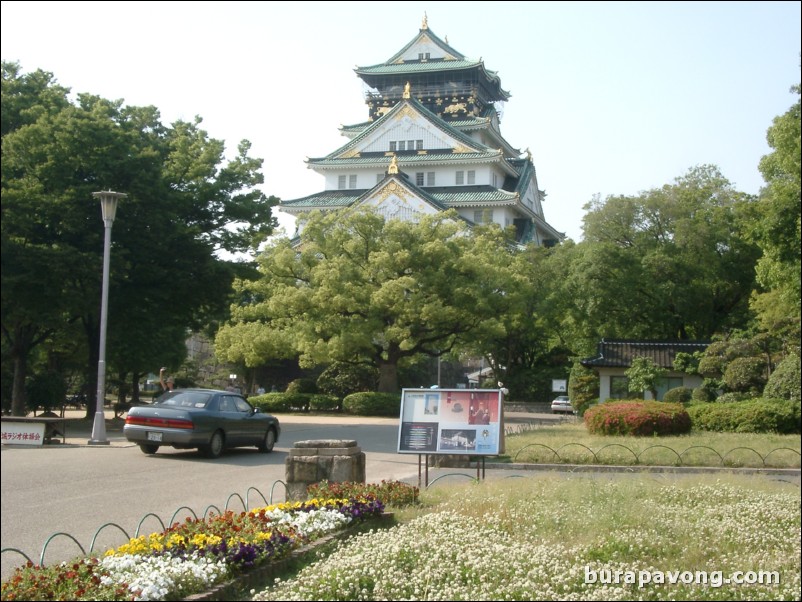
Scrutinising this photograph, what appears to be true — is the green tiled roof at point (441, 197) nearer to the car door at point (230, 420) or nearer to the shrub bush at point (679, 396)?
the shrub bush at point (679, 396)

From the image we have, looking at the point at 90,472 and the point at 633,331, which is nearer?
the point at 90,472

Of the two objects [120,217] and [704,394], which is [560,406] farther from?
[120,217]

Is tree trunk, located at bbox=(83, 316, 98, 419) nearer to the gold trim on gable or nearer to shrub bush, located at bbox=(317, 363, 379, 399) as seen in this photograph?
shrub bush, located at bbox=(317, 363, 379, 399)

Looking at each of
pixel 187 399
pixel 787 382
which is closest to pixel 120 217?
pixel 187 399

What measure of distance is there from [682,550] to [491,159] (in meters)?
61.3

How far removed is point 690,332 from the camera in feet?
160

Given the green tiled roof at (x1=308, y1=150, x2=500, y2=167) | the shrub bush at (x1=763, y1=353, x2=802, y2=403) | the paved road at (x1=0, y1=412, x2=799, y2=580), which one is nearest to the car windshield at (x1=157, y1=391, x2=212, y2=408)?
the paved road at (x1=0, y1=412, x2=799, y2=580)

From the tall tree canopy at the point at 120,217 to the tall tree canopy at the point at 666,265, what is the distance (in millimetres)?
19714

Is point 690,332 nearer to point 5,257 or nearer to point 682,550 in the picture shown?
point 682,550

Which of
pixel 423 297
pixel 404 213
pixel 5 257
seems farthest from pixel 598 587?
pixel 404 213

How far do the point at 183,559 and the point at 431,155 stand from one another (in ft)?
212

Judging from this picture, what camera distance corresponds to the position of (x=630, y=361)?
40.3m

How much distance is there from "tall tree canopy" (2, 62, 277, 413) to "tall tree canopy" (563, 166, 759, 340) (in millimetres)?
19714

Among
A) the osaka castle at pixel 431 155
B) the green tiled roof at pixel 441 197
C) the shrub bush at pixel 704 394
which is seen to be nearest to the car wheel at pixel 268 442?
the shrub bush at pixel 704 394
